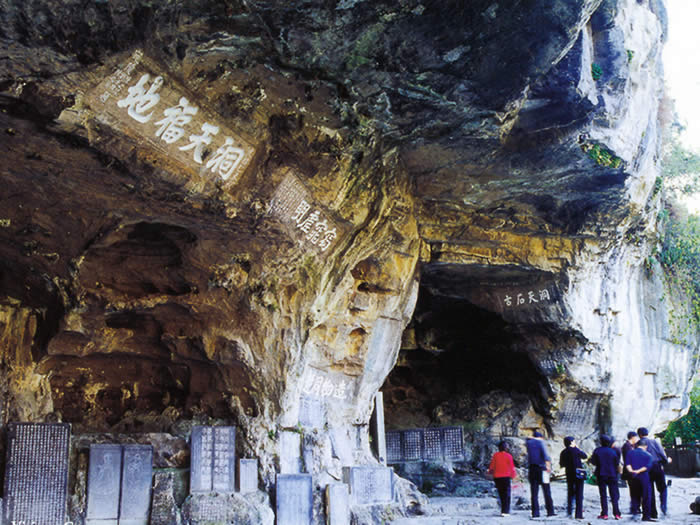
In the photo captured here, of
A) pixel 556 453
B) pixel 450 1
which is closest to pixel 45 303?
pixel 450 1

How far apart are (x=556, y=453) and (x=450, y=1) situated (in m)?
11.1

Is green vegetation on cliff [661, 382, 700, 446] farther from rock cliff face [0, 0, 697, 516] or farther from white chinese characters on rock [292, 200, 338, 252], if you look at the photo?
white chinese characters on rock [292, 200, 338, 252]

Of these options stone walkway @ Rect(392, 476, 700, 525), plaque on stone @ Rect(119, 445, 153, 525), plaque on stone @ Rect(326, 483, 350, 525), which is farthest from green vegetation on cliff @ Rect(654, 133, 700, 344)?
plaque on stone @ Rect(119, 445, 153, 525)

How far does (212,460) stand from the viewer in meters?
8.70

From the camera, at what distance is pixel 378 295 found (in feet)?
37.0

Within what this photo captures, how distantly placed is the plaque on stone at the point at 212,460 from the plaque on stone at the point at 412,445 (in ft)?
21.8

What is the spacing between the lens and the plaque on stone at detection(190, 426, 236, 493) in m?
8.53

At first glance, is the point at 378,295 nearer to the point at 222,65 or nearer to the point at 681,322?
the point at 222,65

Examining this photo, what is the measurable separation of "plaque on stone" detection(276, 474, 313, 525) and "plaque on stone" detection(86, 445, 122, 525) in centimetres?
202

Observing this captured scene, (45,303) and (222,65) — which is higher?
(222,65)

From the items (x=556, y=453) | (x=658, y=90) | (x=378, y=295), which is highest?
(x=658, y=90)

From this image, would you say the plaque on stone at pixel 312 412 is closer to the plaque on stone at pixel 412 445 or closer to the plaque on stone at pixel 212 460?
the plaque on stone at pixel 212 460

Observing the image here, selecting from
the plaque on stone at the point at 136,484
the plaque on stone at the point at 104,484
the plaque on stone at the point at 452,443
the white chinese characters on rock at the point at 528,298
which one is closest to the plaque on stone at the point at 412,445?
the plaque on stone at the point at 452,443

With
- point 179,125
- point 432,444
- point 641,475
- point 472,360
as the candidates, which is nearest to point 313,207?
point 179,125
